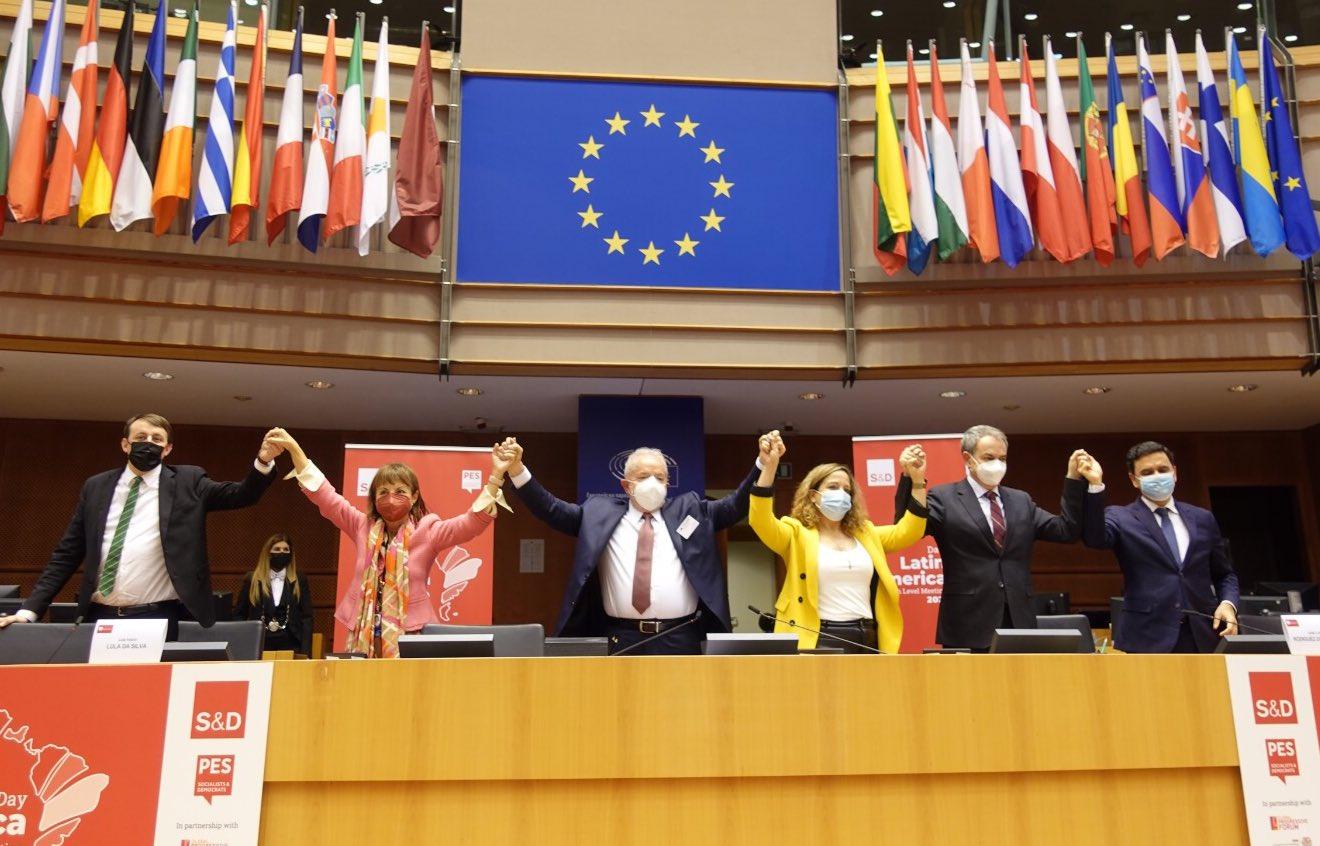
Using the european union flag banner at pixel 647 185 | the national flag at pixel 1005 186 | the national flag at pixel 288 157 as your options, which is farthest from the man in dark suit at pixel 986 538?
the national flag at pixel 288 157

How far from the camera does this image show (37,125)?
6.03 metres

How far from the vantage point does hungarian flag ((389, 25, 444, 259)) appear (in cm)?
649

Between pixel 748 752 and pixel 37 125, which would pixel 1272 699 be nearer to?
pixel 748 752

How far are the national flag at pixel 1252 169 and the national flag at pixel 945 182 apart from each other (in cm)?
177

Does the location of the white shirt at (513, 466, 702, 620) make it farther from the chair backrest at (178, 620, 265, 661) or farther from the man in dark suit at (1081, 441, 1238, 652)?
the man in dark suit at (1081, 441, 1238, 652)

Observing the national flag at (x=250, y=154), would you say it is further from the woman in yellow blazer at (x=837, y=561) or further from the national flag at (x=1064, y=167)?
the national flag at (x=1064, y=167)

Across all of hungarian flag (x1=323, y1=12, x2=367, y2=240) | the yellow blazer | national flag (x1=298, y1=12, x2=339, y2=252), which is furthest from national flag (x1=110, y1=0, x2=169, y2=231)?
the yellow blazer

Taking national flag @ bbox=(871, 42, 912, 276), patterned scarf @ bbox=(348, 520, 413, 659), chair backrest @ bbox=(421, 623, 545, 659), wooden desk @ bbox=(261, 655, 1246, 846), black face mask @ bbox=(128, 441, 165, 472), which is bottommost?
wooden desk @ bbox=(261, 655, 1246, 846)

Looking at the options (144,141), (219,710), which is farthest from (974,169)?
(219,710)

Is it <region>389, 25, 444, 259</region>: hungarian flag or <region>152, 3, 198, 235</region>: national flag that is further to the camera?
<region>389, 25, 444, 259</region>: hungarian flag

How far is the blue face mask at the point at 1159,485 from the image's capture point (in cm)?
402

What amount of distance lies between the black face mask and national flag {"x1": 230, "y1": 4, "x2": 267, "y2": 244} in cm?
267

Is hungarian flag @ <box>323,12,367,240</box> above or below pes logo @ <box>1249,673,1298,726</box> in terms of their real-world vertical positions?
above

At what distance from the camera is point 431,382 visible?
7.30 metres
